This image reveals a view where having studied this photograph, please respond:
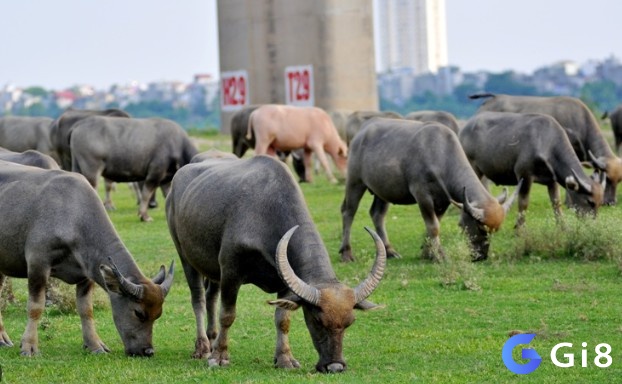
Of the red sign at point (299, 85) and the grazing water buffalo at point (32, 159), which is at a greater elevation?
the grazing water buffalo at point (32, 159)

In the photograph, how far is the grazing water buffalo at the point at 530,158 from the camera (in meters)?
19.8

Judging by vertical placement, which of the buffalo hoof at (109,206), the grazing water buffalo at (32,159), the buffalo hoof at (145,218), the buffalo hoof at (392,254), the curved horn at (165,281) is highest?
the grazing water buffalo at (32,159)

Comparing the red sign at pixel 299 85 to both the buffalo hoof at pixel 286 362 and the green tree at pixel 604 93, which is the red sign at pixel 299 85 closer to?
the buffalo hoof at pixel 286 362

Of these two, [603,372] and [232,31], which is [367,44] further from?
[603,372]

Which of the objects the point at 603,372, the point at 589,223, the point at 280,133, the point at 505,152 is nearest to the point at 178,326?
the point at 603,372

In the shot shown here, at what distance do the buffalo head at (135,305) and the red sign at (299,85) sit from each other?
40.3 meters

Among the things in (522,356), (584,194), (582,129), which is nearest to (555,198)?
(584,194)

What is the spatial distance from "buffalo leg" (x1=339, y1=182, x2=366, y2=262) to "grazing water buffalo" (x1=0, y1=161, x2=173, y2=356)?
6.54 metres

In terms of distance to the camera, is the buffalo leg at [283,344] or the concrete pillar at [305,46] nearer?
the buffalo leg at [283,344]

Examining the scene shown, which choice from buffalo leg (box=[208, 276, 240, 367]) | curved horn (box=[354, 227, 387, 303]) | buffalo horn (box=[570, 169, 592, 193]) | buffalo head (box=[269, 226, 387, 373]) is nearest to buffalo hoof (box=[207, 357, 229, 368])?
buffalo leg (box=[208, 276, 240, 367])

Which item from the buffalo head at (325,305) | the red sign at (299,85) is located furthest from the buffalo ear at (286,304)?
the red sign at (299,85)

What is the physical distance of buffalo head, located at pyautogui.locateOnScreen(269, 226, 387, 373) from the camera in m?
10.4

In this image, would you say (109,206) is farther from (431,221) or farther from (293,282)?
(293,282)

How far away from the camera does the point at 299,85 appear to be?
52531 mm
